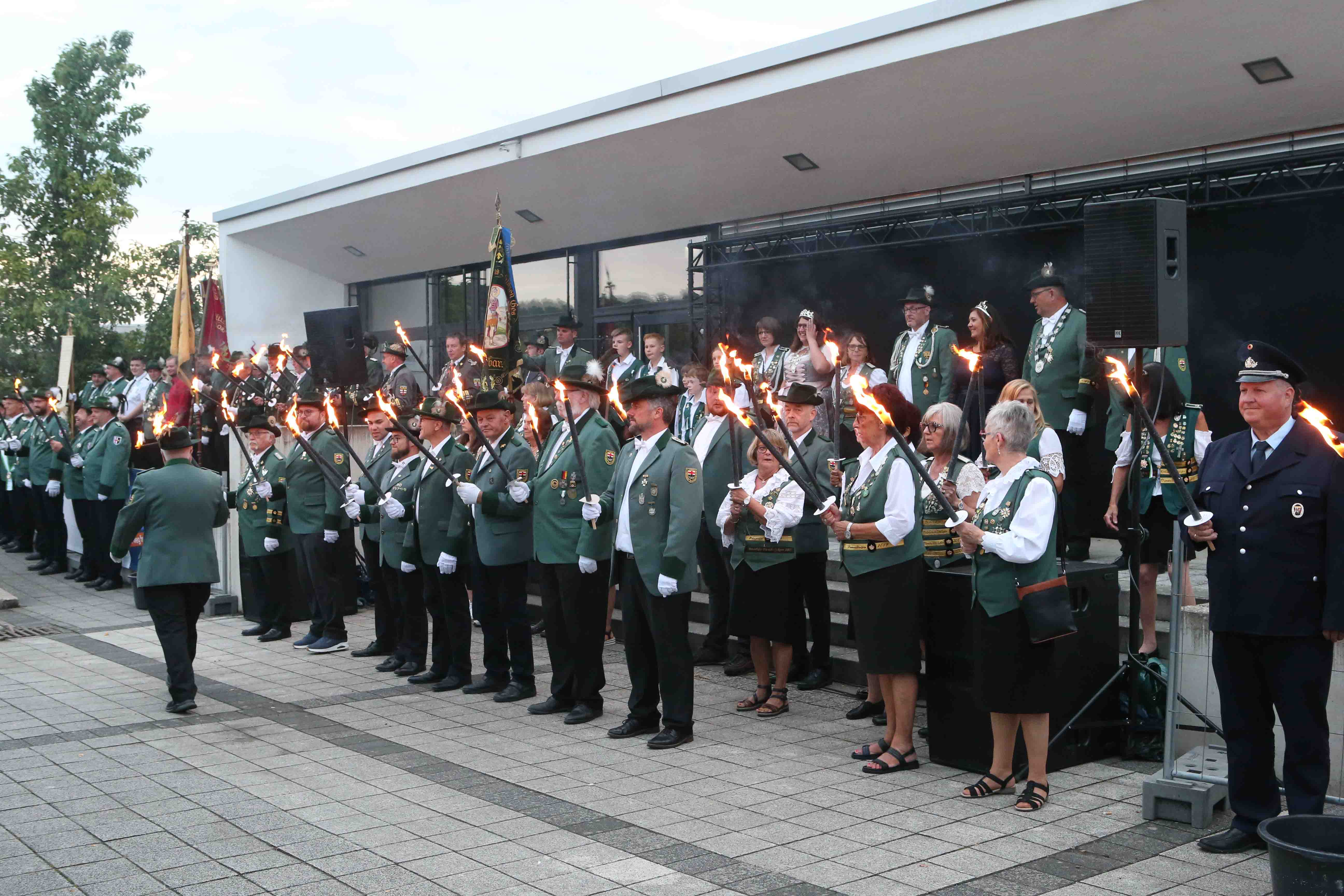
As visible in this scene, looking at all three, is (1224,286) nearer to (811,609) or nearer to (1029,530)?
(811,609)

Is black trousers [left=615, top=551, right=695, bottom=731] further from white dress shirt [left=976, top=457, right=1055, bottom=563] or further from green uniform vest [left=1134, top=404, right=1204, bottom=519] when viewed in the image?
green uniform vest [left=1134, top=404, right=1204, bottom=519]

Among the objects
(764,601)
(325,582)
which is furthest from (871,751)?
(325,582)

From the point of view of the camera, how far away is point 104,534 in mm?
14578

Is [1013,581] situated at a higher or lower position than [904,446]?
lower

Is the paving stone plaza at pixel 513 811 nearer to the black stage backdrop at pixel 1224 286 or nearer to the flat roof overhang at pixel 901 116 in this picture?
the black stage backdrop at pixel 1224 286

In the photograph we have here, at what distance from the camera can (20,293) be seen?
25922mm

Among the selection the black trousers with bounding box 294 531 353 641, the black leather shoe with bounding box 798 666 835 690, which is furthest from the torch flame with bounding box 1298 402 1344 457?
the black trousers with bounding box 294 531 353 641

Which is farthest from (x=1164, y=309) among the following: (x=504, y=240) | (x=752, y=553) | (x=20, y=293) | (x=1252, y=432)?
(x=20, y=293)

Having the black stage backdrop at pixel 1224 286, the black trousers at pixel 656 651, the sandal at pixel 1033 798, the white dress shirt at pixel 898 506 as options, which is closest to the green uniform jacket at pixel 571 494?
the black trousers at pixel 656 651

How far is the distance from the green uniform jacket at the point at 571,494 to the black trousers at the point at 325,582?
2.98 meters

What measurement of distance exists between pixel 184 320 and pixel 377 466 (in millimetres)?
9320

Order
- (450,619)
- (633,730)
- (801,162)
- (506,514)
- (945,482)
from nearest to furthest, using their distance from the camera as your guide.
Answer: (945,482) → (633,730) → (506,514) → (450,619) → (801,162)

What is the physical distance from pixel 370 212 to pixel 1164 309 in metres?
16.0

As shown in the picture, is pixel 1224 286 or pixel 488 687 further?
pixel 1224 286
